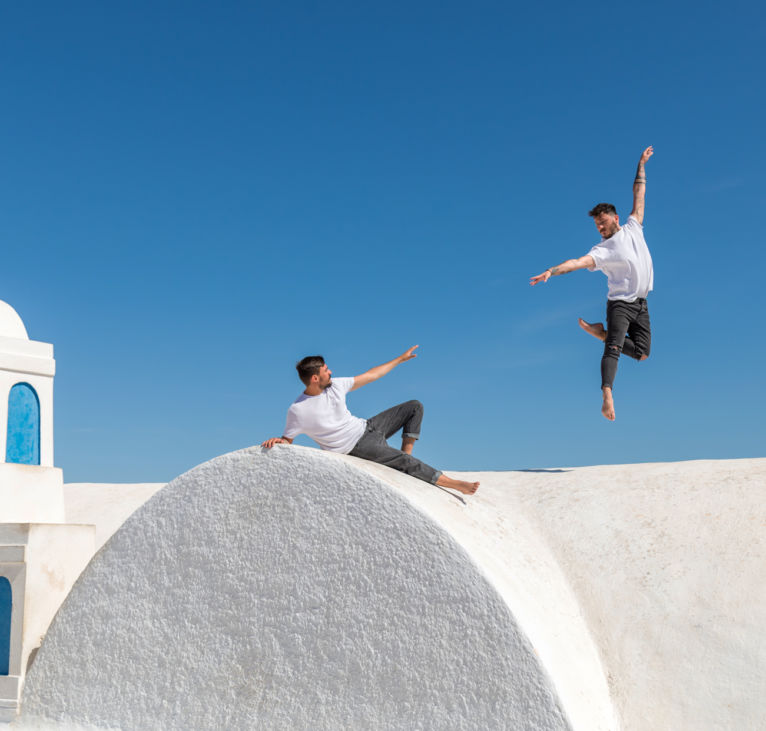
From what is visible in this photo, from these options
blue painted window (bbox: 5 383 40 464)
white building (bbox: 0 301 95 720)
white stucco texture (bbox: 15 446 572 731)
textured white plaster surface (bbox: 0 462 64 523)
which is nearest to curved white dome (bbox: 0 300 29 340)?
white building (bbox: 0 301 95 720)

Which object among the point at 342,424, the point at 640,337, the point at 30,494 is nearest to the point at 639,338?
the point at 640,337

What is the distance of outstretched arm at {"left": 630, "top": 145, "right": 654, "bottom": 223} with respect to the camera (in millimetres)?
9008

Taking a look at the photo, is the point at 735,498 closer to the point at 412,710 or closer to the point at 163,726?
the point at 412,710

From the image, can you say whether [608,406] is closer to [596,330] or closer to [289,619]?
[596,330]

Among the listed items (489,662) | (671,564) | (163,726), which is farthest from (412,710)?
(671,564)

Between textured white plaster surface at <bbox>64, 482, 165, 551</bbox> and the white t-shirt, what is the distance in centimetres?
477

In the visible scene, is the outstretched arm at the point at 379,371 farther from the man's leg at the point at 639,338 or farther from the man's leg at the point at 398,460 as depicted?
the man's leg at the point at 639,338

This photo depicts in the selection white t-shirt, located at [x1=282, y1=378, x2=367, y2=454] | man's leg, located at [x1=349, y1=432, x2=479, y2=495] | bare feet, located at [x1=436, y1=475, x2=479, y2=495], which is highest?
white t-shirt, located at [x1=282, y1=378, x2=367, y2=454]

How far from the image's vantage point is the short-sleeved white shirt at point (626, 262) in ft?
28.3

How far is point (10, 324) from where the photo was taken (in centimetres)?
958

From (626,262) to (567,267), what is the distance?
2.51 feet

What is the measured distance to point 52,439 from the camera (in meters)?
9.45

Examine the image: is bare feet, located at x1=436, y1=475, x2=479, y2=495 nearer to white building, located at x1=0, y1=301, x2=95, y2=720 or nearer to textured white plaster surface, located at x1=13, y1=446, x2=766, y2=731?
textured white plaster surface, located at x1=13, y1=446, x2=766, y2=731

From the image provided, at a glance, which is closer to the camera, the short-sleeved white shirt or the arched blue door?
the arched blue door
